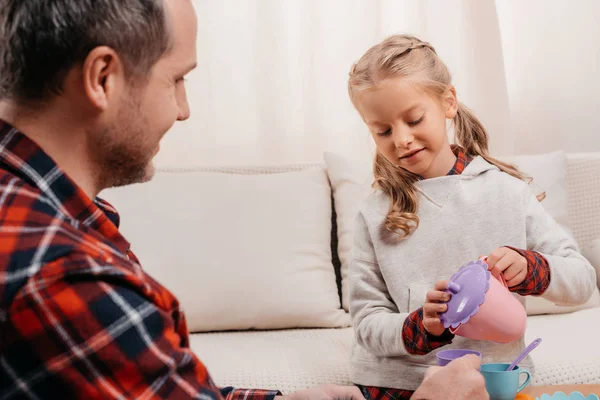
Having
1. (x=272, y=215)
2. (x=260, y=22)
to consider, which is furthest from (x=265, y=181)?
(x=260, y=22)

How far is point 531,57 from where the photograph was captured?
9.65 feet

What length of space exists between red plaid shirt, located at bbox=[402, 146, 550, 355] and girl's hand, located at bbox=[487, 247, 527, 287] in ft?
0.08

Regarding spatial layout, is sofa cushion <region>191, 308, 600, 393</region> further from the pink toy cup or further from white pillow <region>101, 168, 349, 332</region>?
the pink toy cup

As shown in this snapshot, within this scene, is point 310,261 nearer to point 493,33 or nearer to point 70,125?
point 493,33

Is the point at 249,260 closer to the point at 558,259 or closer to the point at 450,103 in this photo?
the point at 450,103

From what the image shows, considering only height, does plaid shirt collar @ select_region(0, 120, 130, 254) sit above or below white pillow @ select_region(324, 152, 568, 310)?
above

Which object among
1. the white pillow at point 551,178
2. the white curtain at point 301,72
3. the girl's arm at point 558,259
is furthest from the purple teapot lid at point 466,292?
the white curtain at point 301,72

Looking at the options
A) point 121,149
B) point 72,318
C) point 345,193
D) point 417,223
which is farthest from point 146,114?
point 345,193

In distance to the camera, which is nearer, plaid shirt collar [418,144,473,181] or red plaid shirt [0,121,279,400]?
red plaid shirt [0,121,279,400]

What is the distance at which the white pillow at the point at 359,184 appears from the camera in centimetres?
230

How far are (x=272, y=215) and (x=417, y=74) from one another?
2.60 feet

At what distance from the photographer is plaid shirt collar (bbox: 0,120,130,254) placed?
0.72m

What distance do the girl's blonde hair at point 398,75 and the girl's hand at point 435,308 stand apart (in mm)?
322

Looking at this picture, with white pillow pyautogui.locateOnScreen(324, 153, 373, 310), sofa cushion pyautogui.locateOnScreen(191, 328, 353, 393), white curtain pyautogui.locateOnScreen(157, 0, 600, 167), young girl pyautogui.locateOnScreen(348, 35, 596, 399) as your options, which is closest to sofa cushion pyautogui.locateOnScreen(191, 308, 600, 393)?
sofa cushion pyautogui.locateOnScreen(191, 328, 353, 393)
